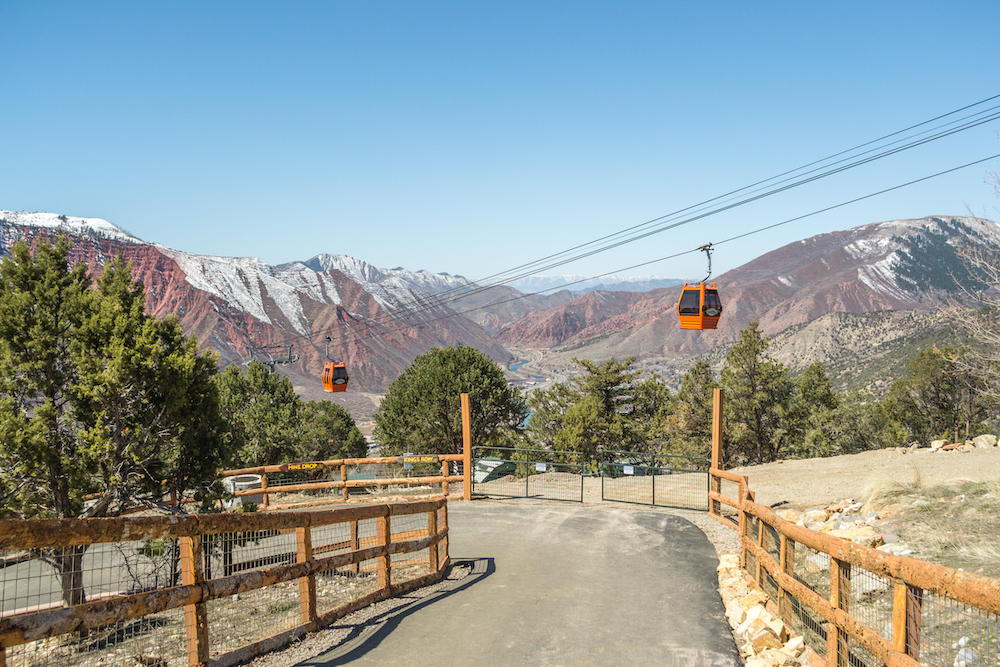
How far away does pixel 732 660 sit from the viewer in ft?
18.8

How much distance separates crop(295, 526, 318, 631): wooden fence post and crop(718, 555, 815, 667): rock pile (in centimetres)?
379

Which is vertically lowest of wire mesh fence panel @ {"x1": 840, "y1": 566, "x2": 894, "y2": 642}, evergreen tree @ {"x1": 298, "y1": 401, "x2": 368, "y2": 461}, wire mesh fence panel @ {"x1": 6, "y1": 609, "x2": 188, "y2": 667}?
evergreen tree @ {"x1": 298, "y1": 401, "x2": 368, "y2": 461}

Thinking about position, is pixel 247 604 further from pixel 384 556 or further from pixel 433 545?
pixel 433 545

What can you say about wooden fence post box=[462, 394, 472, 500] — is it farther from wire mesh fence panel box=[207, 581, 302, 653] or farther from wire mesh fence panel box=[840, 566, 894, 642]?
wire mesh fence panel box=[840, 566, 894, 642]

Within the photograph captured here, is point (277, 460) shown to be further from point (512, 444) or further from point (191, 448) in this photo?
point (191, 448)

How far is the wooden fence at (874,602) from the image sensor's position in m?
3.48

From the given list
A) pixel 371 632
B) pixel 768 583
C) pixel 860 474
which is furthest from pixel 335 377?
pixel 768 583

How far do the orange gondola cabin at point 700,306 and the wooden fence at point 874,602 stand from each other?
8.79 metres

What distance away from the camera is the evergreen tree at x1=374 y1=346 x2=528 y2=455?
42250mm

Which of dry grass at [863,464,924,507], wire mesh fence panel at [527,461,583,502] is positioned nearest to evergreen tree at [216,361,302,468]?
wire mesh fence panel at [527,461,583,502]

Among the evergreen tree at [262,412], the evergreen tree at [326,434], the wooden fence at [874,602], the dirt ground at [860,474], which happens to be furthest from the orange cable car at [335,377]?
the wooden fence at [874,602]

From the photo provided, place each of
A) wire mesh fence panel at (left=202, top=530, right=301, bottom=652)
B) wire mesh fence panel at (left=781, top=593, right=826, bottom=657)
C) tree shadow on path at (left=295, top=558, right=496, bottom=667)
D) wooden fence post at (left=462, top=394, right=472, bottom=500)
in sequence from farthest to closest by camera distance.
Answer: wooden fence post at (left=462, top=394, right=472, bottom=500)
wire mesh fence panel at (left=781, top=593, right=826, bottom=657)
wire mesh fence panel at (left=202, top=530, right=301, bottom=652)
tree shadow on path at (left=295, top=558, right=496, bottom=667)

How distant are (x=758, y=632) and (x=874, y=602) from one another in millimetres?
1920

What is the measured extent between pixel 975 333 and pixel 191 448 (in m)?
17.3
